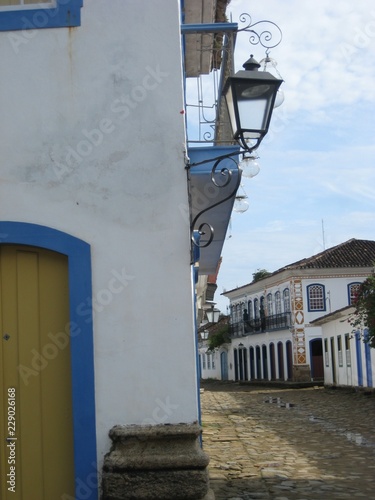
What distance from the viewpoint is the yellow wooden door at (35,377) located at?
5.30 m

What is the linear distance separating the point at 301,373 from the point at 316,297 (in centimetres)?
437

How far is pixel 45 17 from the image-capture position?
5.56m

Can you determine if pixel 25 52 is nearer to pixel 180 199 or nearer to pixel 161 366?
pixel 180 199

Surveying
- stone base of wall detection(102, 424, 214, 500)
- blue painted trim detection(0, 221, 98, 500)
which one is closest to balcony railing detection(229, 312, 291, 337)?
blue painted trim detection(0, 221, 98, 500)

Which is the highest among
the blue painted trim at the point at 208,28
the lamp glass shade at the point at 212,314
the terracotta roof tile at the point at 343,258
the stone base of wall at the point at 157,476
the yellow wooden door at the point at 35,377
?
the terracotta roof tile at the point at 343,258

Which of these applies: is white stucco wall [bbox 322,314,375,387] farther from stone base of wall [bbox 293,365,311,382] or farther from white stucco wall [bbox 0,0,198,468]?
white stucco wall [bbox 0,0,198,468]

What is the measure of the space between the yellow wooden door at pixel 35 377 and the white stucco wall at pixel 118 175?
0.27 m

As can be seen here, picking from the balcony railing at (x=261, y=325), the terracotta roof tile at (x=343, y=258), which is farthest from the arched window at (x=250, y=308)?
the terracotta roof tile at (x=343, y=258)

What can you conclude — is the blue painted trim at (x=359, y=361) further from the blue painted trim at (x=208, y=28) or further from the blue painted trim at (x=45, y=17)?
the blue painted trim at (x=45, y=17)

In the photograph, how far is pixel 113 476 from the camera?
16.3ft

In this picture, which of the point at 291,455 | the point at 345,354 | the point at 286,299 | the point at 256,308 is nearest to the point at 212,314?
the point at 345,354

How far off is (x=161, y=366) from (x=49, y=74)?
86.8 inches

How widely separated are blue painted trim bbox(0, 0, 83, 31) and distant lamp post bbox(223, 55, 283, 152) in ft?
3.95

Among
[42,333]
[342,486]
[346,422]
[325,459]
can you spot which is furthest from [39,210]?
[346,422]
